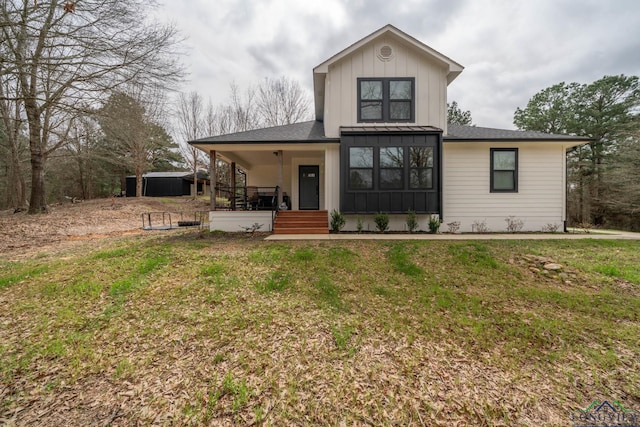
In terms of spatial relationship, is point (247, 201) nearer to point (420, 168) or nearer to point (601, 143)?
point (420, 168)

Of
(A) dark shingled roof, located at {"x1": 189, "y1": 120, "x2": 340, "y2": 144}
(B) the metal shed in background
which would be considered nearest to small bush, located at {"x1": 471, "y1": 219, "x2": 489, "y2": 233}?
(A) dark shingled roof, located at {"x1": 189, "y1": 120, "x2": 340, "y2": 144}

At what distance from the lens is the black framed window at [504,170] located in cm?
940

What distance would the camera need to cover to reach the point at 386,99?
9508mm

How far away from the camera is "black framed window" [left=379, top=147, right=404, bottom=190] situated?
8.74 m

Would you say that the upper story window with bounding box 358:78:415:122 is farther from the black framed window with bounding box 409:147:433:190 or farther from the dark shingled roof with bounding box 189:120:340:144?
the dark shingled roof with bounding box 189:120:340:144

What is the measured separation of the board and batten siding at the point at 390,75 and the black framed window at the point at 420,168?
157 centimetres

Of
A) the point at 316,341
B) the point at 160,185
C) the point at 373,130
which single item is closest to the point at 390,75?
the point at 373,130

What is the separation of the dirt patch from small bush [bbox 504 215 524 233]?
14669 millimetres

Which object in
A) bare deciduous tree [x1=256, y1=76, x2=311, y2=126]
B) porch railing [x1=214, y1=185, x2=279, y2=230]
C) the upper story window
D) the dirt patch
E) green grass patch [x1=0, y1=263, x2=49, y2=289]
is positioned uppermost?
bare deciduous tree [x1=256, y1=76, x2=311, y2=126]

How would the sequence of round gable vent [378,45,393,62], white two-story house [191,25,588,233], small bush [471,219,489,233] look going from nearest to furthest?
white two-story house [191,25,588,233], small bush [471,219,489,233], round gable vent [378,45,393,62]

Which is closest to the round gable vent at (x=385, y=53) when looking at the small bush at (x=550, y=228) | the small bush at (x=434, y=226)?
the small bush at (x=434, y=226)

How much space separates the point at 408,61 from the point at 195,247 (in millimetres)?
9871

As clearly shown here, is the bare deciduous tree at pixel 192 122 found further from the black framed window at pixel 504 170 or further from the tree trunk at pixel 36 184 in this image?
the black framed window at pixel 504 170

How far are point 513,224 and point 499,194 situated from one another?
1231mm
